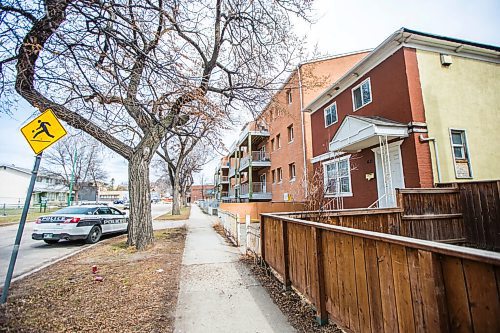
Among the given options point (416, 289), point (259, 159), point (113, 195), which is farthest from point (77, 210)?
point (113, 195)

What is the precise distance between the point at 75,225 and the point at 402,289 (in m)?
10.9

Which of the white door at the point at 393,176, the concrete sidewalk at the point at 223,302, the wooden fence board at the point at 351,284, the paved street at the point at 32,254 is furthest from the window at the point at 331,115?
the paved street at the point at 32,254

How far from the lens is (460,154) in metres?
9.63

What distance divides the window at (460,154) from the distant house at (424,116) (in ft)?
0.10

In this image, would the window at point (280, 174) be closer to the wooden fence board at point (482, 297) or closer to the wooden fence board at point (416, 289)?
the wooden fence board at point (416, 289)

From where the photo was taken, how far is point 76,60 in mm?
4508

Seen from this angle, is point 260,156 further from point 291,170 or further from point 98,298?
point 98,298

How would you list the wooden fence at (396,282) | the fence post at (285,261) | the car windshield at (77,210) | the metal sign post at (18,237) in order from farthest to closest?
the car windshield at (77,210), the fence post at (285,261), the metal sign post at (18,237), the wooden fence at (396,282)

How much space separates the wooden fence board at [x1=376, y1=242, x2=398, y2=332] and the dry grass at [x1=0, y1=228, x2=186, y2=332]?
106 inches

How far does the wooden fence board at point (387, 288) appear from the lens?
2.22m

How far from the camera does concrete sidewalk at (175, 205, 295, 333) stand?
11.2 ft

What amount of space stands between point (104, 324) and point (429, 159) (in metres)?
10.4

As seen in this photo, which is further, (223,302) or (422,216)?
(422,216)

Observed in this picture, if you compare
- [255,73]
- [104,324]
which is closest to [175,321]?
[104,324]
